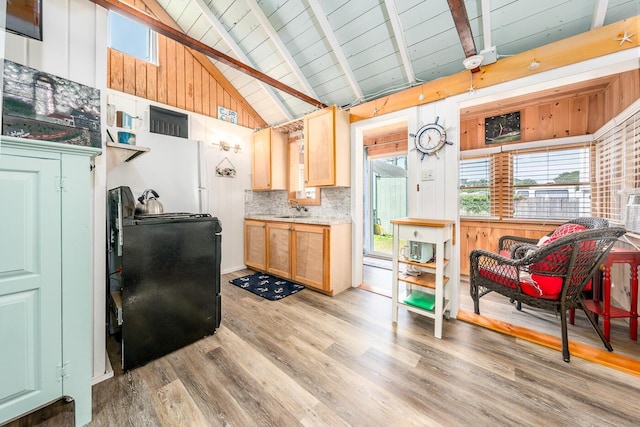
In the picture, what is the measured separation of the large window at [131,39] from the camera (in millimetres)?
3066

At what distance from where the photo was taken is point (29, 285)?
3.51 feet

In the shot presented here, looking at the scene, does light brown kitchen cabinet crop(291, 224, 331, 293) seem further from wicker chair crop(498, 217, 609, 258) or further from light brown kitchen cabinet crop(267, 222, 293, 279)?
wicker chair crop(498, 217, 609, 258)

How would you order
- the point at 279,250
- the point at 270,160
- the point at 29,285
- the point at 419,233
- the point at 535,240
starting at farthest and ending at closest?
the point at 270,160 < the point at 279,250 < the point at 535,240 < the point at 419,233 < the point at 29,285

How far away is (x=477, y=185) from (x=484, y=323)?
233 centimetres

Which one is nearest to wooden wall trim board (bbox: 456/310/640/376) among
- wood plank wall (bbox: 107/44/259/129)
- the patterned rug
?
the patterned rug

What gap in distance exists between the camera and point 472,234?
3752mm

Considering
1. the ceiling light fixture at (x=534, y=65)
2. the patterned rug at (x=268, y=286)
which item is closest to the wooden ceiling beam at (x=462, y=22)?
the ceiling light fixture at (x=534, y=65)

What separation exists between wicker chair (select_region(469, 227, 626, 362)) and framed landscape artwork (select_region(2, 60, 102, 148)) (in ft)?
9.99

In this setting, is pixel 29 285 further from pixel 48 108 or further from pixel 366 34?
pixel 366 34

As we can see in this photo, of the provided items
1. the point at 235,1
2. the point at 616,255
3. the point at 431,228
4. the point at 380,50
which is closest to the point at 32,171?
the point at 431,228

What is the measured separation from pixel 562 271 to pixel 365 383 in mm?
1671

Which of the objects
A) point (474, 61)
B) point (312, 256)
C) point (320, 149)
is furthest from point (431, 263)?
point (320, 149)

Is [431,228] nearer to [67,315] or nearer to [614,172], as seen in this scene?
[614,172]

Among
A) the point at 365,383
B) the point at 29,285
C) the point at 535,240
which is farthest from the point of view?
the point at 535,240
